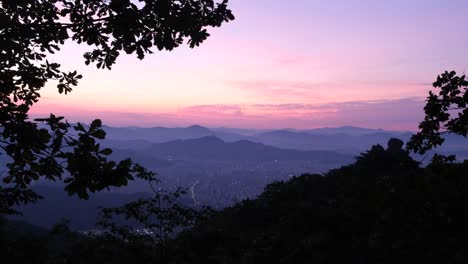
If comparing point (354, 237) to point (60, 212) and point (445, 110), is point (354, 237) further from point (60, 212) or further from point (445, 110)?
point (60, 212)

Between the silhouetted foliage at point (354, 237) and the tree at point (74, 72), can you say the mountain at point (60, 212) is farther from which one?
the tree at point (74, 72)

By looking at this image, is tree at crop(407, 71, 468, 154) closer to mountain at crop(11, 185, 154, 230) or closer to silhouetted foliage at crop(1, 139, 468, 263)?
silhouetted foliage at crop(1, 139, 468, 263)

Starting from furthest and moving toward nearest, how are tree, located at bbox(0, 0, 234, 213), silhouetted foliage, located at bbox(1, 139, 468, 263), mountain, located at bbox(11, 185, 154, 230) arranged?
mountain, located at bbox(11, 185, 154, 230) < silhouetted foliage, located at bbox(1, 139, 468, 263) < tree, located at bbox(0, 0, 234, 213)

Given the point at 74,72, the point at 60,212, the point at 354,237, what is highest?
the point at 74,72

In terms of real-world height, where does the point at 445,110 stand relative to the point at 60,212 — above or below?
above

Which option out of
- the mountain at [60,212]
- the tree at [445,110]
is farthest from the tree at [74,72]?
the mountain at [60,212]

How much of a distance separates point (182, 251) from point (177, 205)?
9.53ft

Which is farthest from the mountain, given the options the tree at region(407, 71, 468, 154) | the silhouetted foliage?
the tree at region(407, 71, 468, 154)

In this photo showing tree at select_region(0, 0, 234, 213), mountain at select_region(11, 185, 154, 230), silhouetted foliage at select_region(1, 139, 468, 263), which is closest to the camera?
tree at select_region(0, 0, 234, 213)

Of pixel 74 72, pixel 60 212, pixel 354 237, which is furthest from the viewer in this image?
pixel 60 212

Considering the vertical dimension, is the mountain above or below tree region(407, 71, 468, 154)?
below

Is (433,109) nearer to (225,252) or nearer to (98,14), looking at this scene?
(98,14)

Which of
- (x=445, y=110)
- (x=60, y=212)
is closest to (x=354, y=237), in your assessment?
(x=445, y=110)

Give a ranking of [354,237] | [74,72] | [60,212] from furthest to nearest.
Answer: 1. [60,212]
2. [354,237]
3. [74,72]
